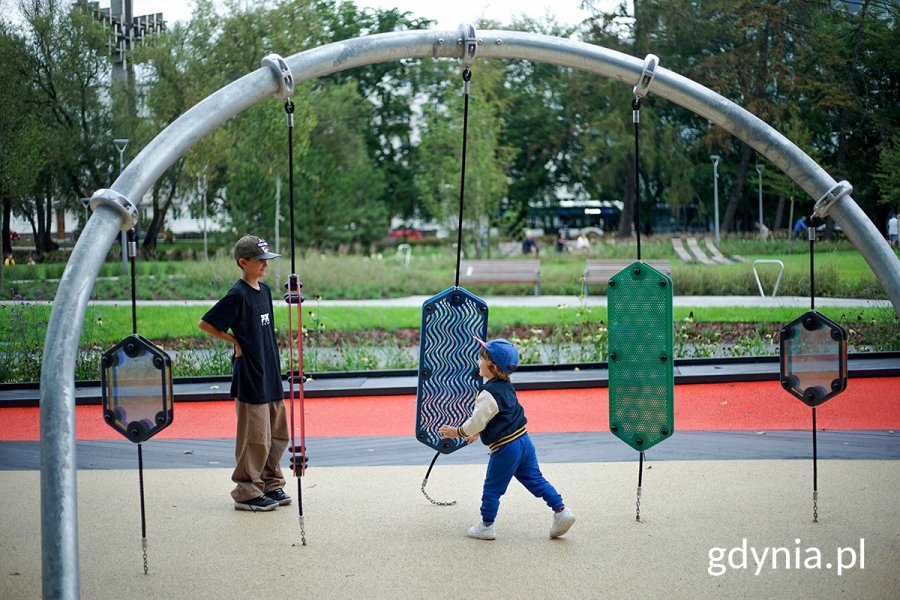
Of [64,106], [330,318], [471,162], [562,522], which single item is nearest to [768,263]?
[330,318]

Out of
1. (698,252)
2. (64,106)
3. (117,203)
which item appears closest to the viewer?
(117,203)

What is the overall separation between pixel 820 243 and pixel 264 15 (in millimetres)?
11595

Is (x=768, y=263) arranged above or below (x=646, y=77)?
below

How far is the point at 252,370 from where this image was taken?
6.81m

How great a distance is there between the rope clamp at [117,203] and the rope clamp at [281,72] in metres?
1.14

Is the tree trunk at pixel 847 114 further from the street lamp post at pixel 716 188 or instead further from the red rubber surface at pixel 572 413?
the red rubber surface at pixel 572 413

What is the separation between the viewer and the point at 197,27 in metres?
20.0

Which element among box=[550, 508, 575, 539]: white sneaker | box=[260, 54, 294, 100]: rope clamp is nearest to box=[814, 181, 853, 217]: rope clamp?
box=[550, 508, 575, 539]: white sneaker

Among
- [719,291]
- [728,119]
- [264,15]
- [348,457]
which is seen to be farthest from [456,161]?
[728,119]

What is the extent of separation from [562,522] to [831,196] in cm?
245

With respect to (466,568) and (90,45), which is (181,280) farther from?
(466,568)

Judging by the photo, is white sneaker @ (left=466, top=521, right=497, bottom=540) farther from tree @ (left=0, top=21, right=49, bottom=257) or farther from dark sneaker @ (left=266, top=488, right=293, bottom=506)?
tree @ (left=0, top=21, right=49, bottom=257)

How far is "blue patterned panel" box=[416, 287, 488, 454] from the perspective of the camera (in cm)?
705

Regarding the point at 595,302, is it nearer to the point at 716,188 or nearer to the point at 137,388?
the point at 716,188
